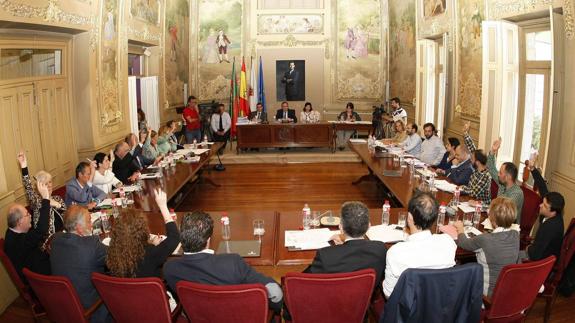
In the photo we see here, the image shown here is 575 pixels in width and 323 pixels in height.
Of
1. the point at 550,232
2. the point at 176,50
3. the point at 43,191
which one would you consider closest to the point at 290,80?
the point at 176,50

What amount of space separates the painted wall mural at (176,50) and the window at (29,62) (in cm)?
498

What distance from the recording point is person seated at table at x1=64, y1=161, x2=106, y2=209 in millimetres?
5105

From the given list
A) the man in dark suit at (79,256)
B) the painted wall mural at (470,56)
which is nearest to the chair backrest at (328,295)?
the man in dark suit at (79,256)

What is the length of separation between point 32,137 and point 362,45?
10704 millimetres

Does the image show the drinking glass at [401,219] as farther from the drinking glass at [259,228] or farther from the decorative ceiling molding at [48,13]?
the decorative ceiling molding at [48,13]

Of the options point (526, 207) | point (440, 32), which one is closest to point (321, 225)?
point (526, 207)

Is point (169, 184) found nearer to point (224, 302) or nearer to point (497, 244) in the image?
point (224, 302)

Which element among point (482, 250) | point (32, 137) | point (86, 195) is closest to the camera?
point (482, 250)

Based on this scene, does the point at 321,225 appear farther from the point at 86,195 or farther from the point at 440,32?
the point at 440,32

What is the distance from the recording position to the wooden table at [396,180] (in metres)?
5.39

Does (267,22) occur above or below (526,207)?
above

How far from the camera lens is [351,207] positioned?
10.5ft

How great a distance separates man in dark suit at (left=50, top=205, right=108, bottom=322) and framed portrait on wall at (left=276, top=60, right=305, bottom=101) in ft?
39.4

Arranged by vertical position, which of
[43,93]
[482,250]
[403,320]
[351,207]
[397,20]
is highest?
[397,20]
